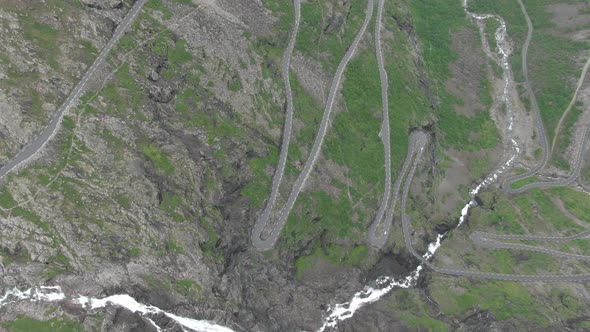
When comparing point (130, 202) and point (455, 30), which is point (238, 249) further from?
point (455, 30)

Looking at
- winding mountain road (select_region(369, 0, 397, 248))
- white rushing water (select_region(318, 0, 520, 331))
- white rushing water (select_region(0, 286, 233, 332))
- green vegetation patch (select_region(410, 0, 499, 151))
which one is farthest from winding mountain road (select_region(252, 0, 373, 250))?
green vegetation patch (select_region(410, 0, 499, 151))

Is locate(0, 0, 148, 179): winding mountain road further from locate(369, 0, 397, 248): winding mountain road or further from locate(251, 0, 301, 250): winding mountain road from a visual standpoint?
locate(369, 0, 397, 248): winding mountain road

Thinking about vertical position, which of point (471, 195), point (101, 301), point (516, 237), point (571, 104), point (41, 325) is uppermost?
point (571, 104)

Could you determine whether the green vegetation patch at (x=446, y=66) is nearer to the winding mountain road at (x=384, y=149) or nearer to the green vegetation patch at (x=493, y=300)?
the winding mountain road at (x=384, y=149)

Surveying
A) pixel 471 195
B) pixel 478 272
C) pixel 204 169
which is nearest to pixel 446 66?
pixel 471 195

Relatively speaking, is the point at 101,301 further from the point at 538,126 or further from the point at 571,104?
the point at 571,104

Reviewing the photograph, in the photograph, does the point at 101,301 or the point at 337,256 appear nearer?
the point at 101,301

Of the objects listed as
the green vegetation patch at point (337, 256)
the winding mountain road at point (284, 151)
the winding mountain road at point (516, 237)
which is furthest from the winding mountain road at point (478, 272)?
the winding mountain road at point (284, 151)
